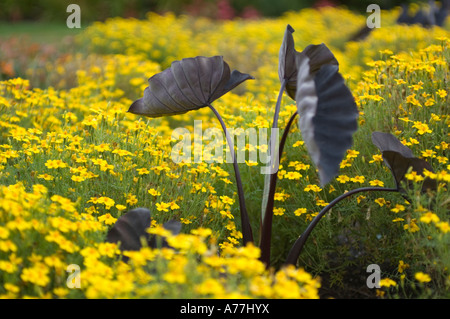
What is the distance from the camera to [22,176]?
256cm

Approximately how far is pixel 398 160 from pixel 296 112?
0.52 m

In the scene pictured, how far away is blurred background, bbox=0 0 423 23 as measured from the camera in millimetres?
12594

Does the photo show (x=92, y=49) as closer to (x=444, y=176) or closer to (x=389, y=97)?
(x=389, y=97)

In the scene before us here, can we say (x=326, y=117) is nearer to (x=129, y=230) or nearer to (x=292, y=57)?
(x=292, y=57)

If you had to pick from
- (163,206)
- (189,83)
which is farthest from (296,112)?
(163,206)

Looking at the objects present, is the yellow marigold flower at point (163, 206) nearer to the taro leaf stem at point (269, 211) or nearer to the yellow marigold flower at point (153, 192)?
the yellow marigold flower at point (153, 192)

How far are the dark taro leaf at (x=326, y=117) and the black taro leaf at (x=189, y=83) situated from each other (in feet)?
1.74

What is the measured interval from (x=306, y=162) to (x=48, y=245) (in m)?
1.51

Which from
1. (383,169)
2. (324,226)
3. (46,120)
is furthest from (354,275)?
(46,120)

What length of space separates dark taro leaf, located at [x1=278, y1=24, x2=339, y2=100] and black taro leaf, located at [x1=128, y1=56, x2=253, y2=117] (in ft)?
0.69

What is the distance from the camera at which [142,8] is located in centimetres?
1389

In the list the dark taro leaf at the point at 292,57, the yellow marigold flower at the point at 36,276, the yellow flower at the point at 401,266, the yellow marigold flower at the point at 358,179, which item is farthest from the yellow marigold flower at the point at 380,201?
the yellow marigold flower at the point at 36,276

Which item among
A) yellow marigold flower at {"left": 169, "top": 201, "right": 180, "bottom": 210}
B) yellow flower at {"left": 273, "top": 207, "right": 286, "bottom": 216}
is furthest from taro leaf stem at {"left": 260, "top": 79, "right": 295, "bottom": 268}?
yellow marigold flower at {"left": 169, "top": 201, "right": 180, "bottom": 210}

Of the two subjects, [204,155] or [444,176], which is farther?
[204,155]
